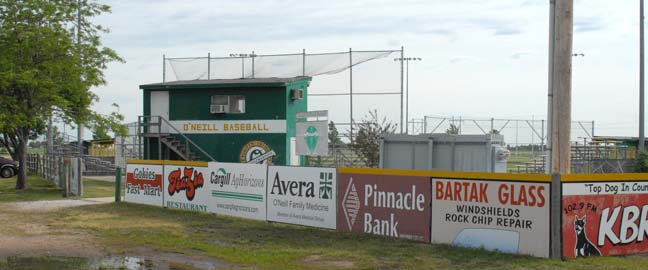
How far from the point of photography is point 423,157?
21.3 meters

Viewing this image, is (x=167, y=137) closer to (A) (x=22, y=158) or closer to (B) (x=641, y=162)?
(A) (x=22, y=158)

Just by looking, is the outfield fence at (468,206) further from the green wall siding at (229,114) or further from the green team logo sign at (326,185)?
the green wall siding at (229,114)

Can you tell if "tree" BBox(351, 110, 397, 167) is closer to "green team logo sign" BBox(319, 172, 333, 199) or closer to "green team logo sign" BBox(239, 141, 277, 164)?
"green team logo sign" BBox(239, 141, 277, 164)

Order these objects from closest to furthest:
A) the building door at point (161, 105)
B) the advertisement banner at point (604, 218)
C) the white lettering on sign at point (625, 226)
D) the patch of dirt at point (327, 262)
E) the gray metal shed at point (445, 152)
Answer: the patch of dirt at point (327, 262)
the advertisement banner at point (604, 218)
the white lettering on sign at point (625, 226)
the gray metal shed at point (445, 152)
the building door at point (161, 105)

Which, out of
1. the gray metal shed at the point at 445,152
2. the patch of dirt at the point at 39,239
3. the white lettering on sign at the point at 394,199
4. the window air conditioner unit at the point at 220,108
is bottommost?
the patch of dirt at the point at 39,239

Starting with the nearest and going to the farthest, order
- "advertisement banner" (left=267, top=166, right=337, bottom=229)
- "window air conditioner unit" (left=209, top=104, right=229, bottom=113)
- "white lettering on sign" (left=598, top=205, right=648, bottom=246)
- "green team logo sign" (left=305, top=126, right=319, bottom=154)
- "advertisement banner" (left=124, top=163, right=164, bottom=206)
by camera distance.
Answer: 1. "white lettering on sign" (left=598, top=205, right=648, bottom=246)
2. "advertisement banner" (left=267, top=166, right=337, bottom=229)
3. "advertisement banner" (left=124, top=163, right=164, bottom=206)
4. "green team logo sign" (left=305, top=126, right=319, bottom=154)
5. "window air conditioner unit" (left=209, top=104, right=229, bottom=113)

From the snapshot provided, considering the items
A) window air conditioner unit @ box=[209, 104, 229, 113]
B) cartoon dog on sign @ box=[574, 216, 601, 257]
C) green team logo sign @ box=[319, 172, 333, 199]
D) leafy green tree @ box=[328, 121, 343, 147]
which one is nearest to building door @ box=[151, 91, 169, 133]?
window air conditioner unit @ box=[209, 104, 229, 113]

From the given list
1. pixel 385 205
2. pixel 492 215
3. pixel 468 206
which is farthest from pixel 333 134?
pixel 492 215

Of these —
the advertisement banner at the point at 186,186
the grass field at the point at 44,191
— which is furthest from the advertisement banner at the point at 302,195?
the grass field at the point at 44,191

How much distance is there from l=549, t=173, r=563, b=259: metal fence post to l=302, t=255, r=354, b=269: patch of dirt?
3.18 metres

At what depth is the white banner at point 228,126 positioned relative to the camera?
33188mm

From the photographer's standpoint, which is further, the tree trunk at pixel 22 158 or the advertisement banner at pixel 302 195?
the tree trunk at pixel 22 158

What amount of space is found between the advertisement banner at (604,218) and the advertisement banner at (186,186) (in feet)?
33.6

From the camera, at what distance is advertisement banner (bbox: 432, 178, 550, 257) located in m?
12.4
